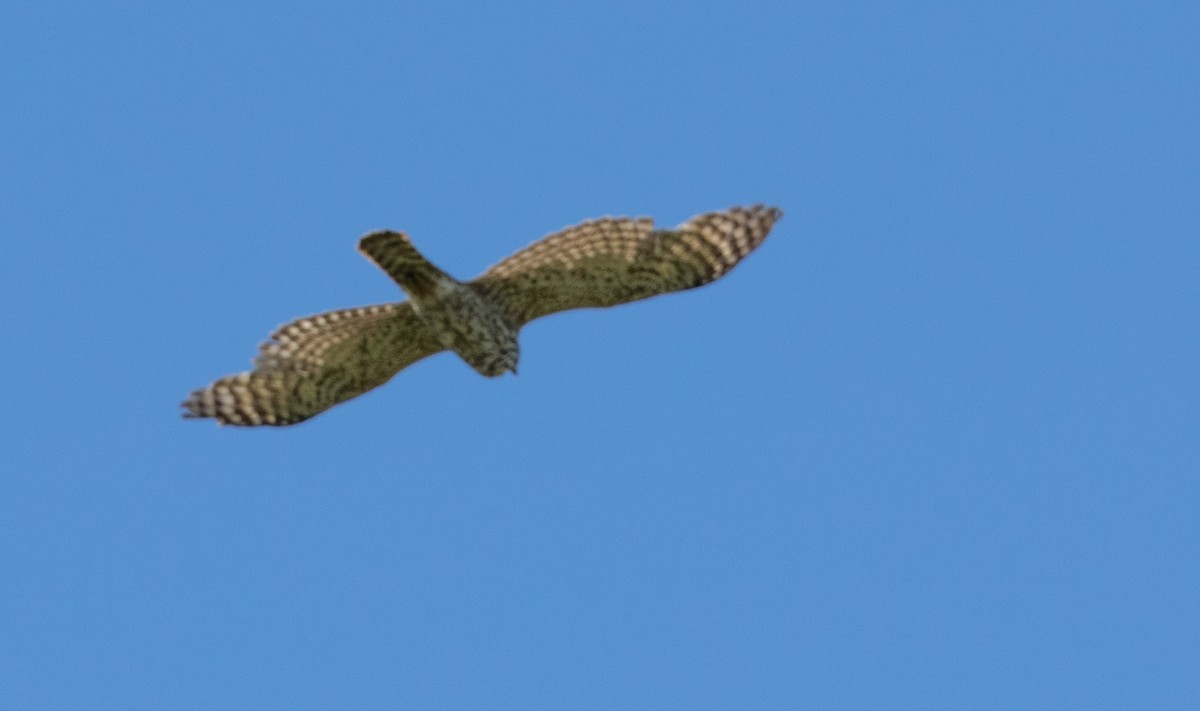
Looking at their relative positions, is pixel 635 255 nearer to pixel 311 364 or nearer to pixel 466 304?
pixel 466 304

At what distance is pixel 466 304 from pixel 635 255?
1.56 metres

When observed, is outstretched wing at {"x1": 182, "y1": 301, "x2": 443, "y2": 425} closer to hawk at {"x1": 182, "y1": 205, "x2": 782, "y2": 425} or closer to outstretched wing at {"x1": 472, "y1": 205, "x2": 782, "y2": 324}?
hawk at {"x1": 182, "y1": 205, "x2": 782, "y2": 425}

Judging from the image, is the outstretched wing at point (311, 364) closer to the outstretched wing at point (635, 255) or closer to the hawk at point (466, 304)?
the hawk at point (466, 304)

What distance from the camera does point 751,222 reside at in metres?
16.2

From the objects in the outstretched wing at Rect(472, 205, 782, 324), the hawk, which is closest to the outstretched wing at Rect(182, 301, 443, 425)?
the hawk

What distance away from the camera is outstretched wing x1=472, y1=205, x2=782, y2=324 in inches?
637

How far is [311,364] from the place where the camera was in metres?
17.5

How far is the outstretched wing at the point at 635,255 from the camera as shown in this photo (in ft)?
53.1

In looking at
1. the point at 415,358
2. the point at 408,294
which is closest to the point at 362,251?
the point at 408,294

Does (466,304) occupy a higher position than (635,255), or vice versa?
(635,255)

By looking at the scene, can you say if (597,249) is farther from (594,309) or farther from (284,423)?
(284,423)

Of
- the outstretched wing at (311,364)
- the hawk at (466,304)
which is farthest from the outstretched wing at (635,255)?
the outstretched wing at (311,364)

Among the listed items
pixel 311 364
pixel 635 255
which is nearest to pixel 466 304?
pixel 635 255

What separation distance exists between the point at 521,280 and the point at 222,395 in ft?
9.78
